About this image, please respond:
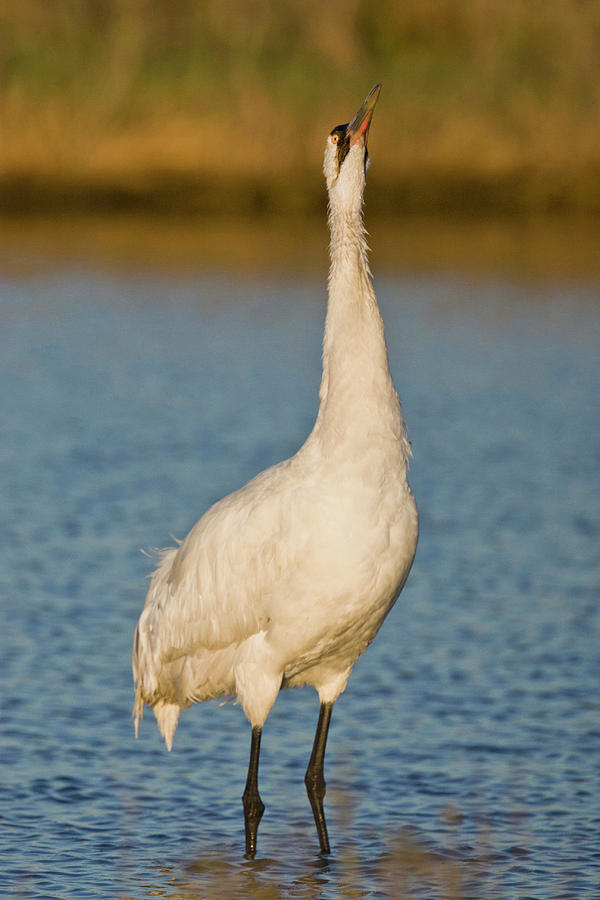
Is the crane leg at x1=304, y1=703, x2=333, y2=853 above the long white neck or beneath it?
beneath

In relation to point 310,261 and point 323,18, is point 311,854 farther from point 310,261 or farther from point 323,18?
point 323,18

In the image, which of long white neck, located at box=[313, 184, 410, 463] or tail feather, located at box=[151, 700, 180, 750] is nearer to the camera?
long white neck, located at box=[313, 184, 410, 463]

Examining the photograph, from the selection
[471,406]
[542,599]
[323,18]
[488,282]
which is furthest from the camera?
[323,18]

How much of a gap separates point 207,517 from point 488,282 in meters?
17.0

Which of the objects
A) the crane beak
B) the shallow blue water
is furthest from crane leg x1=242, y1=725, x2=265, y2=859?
the crane beak

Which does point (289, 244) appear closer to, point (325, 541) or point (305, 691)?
point (305, 691)

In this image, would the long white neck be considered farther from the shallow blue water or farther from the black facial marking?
the shallow blue water

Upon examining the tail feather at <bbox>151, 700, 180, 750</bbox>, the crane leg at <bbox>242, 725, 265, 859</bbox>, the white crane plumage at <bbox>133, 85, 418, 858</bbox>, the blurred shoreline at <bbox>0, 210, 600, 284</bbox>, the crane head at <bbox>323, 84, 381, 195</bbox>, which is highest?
the blurred shoreline at <bbox>0, 210, 600, 284</bbox>

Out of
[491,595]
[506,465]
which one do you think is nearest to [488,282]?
[506,465]

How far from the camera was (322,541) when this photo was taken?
21.5 ft

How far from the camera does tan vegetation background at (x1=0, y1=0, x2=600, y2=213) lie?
28047 mm

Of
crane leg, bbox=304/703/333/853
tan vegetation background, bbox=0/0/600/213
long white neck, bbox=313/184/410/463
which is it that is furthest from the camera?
tan vegetation background, bbox=0/0/600/213

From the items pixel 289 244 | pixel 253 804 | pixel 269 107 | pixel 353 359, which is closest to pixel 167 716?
pixel 253 804

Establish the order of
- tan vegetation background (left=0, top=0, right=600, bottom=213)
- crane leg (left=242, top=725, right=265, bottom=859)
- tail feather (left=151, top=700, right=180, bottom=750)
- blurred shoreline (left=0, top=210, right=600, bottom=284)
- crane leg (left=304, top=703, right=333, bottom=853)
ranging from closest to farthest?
crane leg (left=242, top=725, right=265, bottom=859), crane leg (left=304, top=703, right=333, bottom=853), tail feather (left=151, top=700, right=180, bottom=750), blurred shoreline (left=0, top=210, right=600, bottom=284), tan vegetation background (left=0, top=0, right=600, bottom=213)
